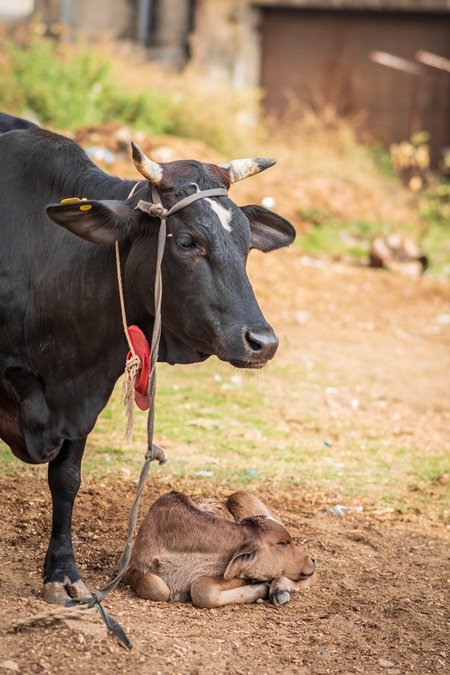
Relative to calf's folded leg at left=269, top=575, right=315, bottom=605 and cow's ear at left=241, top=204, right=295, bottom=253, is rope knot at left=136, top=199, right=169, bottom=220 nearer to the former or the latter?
cow's ear at left=241, top=204, right=295, bottom=253

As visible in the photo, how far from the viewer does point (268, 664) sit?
3.54 metres

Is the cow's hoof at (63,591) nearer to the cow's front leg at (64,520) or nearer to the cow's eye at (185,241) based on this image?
the cow's front leg at (64,520)

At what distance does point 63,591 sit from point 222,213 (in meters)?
1.80

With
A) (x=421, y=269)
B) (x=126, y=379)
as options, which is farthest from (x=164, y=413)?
(x=421, y=269)

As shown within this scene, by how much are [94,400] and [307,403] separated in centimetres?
382

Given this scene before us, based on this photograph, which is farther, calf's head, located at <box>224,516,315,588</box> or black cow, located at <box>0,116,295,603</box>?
calf's head, located at <box>224,516,315,588</box>

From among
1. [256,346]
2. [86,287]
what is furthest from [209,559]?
[86,287]

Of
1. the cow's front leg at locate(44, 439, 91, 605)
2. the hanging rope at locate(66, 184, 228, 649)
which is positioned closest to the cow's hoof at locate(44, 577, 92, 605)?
the cow's front leg at locate(44, 439, 91, 605)

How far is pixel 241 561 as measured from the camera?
160 inches

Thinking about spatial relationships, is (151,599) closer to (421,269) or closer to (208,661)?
(208,661)

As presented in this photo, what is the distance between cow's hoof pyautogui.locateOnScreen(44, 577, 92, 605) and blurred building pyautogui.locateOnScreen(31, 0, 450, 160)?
1642 centimetres

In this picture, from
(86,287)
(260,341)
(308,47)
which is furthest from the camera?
(308,47)

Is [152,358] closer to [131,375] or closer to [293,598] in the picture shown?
[131,375]

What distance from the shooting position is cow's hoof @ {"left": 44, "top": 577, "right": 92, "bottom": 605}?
387 centimetres
